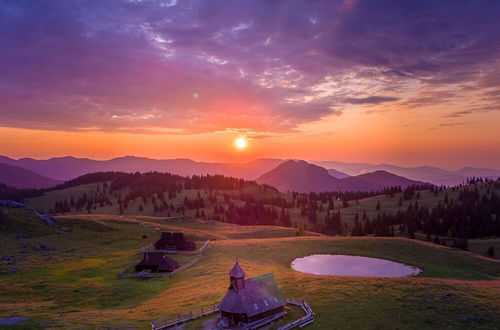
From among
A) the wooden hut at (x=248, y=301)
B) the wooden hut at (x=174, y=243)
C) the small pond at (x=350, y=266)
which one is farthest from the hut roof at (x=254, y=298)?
the wooden hut at (x=174, y=243)

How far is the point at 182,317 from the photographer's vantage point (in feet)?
150

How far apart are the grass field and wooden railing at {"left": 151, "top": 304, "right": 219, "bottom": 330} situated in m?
1.74

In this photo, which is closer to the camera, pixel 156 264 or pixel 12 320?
pixel 12 320

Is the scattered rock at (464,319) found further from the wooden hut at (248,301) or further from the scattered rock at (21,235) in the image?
the scattered rock at (21,235)

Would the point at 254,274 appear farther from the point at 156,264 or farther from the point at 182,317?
the point at 156,264

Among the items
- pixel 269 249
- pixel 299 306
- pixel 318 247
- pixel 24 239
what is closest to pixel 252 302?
pixel 299 306

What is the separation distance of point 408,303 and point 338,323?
1278 centimetres

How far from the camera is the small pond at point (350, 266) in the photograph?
70625 millimetres

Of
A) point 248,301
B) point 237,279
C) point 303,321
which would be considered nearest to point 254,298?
point 248,301

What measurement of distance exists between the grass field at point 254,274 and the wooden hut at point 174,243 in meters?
7.01

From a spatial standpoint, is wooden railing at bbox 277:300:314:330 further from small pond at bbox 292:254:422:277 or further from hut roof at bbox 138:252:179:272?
hut roof at bbox 138:252:179:272

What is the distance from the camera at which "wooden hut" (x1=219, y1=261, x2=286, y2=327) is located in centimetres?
4400

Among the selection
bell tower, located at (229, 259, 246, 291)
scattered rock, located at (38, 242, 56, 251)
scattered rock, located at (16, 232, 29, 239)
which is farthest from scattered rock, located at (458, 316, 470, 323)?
scattered rock, located at (16, 232, 29, 239)

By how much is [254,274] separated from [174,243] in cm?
4365
